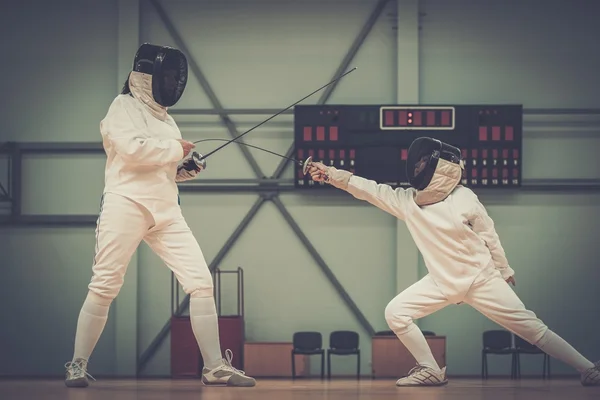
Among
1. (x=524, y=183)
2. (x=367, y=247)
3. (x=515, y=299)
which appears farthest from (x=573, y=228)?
(x=515, y=299)

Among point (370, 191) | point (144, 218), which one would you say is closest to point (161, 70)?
point (144, 218)

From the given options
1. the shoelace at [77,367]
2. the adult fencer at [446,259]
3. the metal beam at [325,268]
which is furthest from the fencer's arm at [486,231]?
the metal beam at [325,268]

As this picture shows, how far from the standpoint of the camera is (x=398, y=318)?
15.5ft

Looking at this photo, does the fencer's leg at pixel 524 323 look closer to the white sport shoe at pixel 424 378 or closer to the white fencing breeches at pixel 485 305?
the white fencing breeches at pixel 485 305

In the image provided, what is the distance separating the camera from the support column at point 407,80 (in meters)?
7.54

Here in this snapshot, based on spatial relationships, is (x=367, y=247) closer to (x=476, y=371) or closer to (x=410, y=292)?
(x=476, y=371)

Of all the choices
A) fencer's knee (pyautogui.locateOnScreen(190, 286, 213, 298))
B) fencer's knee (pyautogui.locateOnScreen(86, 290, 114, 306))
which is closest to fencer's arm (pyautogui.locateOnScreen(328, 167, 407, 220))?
fencer's knee (pyautogui.locateOnScreen(190, 286, 213, 298))

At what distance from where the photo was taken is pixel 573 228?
7645 millimetres

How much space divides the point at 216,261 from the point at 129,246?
3293 millimetres

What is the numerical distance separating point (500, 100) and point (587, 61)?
0.83 m

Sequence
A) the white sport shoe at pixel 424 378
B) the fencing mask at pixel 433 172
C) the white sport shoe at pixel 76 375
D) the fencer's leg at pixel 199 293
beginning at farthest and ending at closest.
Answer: the fencing mask at pixel 433 172
the white sport shoe at pixel 424 378
the fencer's leg at pixel 199 293
the white sport shoe at pixel 76 375

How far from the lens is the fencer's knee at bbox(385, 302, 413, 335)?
474cm

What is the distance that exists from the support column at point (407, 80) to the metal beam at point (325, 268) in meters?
0.41

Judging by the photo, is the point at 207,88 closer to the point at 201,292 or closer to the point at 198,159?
the point at 198,159
